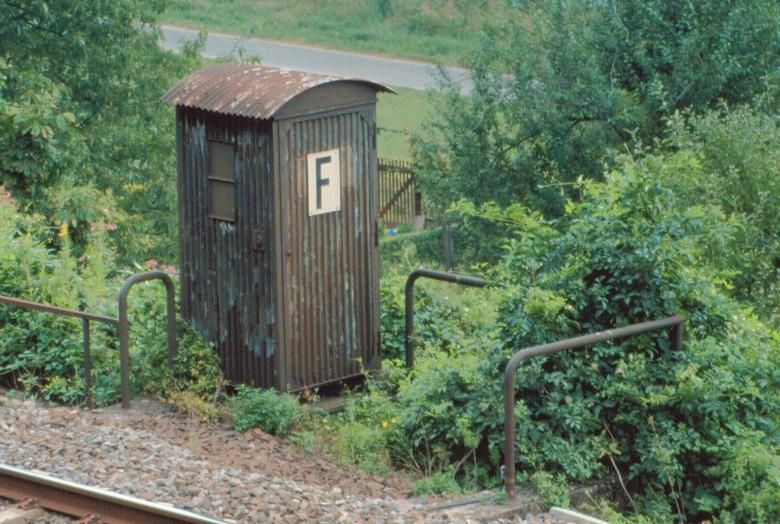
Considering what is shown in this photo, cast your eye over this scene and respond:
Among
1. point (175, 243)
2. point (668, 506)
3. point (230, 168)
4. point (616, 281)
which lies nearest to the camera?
point (668, 506)

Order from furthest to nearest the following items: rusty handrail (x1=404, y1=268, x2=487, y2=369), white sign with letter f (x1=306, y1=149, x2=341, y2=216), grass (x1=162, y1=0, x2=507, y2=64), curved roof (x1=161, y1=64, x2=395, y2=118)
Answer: grass (x1=162, y1=0, x2=507, y2=64) < rusty handrail (x1=404, y1=268, x2=487, y2=369) < white sign with letter f (x1=306, y1=149, x2=341, y2=216) < curved roof (x1=161, y1=64, x2=395, y2=118)

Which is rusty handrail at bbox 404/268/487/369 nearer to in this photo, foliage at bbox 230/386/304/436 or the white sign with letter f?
the white sign with letter f

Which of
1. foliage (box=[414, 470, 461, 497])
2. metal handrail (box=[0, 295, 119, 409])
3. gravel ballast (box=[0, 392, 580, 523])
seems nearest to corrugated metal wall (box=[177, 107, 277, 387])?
gravel ballast (box=[0, 392, 580, 523])

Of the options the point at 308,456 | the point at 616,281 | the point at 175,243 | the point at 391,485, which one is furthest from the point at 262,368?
the point at 175,243

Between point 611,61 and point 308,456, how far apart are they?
15.2m

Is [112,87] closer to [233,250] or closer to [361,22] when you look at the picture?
[233,250]

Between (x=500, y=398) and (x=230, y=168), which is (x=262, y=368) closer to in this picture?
(x=230, y=168)

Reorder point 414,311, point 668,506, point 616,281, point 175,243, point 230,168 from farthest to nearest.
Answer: point 175,243
point 414,311
point 230,168
point 616,281
point 668,506

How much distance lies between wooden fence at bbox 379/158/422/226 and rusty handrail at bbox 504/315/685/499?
1921 centimetres

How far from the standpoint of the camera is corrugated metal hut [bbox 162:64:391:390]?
9430mm

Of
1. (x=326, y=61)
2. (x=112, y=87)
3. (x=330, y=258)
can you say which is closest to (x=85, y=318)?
(x=330, y=258)

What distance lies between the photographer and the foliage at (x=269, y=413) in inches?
362

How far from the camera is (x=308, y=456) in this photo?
28.6ft

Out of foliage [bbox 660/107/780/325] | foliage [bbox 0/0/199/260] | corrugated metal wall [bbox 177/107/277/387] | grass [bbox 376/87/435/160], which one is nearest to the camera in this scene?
corrugated metal wall [bbox 177/107/277/387]
